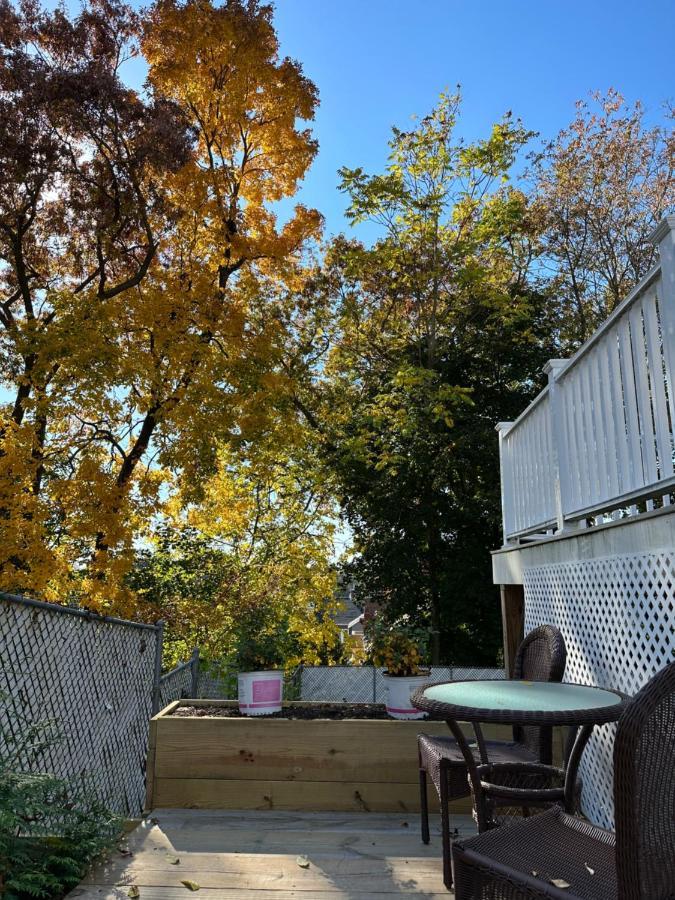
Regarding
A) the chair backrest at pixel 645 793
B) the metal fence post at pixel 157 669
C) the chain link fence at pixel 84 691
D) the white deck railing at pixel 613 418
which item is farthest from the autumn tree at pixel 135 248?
the chair backrest at pixel 645 793

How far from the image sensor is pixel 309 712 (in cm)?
386

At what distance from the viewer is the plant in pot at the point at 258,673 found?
3717mm

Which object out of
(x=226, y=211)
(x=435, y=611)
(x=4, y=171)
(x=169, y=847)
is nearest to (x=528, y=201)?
(x=226, y=211)

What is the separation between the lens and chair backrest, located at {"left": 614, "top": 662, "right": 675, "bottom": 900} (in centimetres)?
117

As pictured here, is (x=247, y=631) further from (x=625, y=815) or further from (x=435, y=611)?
(x=435, y=611)

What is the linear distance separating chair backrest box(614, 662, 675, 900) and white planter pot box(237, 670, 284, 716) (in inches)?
109

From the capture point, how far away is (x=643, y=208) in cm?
1051

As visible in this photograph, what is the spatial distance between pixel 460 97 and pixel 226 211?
4.11 metres

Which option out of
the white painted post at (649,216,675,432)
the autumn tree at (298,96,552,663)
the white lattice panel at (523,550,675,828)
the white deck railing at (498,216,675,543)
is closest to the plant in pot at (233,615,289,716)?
the white lattice panel at (523,550,675,828)

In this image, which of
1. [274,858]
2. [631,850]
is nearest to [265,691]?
[274,858]

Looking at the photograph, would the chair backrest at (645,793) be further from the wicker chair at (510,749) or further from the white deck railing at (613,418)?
the wicker chair at (510,749)

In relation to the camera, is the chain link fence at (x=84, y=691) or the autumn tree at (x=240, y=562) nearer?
the chain link fence at (x=84, y=691)

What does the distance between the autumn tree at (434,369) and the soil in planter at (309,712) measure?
18.1 ft

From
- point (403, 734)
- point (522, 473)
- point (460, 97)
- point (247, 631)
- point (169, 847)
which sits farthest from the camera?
point (460, 97)
